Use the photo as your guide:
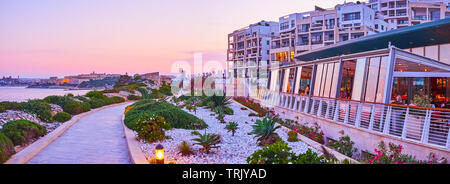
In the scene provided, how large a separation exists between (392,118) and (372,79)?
11.5 feet

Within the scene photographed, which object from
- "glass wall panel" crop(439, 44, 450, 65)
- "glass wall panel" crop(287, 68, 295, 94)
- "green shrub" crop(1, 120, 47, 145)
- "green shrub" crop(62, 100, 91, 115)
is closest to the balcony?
"glass wall panel" crop(287, 68, 295, 94)

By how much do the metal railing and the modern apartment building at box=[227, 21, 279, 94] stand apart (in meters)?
50.0

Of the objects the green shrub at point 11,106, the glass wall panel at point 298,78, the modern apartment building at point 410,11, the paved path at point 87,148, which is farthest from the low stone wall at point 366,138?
the modern apartment building at point 410,11

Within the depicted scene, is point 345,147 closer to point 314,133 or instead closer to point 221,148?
point 314,133

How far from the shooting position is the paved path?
280 inches

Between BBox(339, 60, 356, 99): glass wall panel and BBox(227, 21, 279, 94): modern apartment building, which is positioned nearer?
BBox(339, 60, 356, 99): glass wall panel

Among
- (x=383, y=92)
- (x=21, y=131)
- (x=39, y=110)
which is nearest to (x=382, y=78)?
(x=383, y=92)

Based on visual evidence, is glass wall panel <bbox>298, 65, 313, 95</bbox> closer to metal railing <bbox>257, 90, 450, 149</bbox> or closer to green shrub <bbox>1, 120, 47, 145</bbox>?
metal railing <bbox>257, 90, 450, 149</bbox>

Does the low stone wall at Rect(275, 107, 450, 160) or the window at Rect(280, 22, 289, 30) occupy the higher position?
the window at Rect(280, 22, 289, 30)

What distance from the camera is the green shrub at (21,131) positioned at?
8759 millimetres

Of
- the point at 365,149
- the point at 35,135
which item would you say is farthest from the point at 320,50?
the point at 35,135

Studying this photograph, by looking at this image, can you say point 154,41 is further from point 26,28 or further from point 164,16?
point 26,28

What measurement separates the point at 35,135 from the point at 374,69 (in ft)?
39.2

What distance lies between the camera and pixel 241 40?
252 feet
